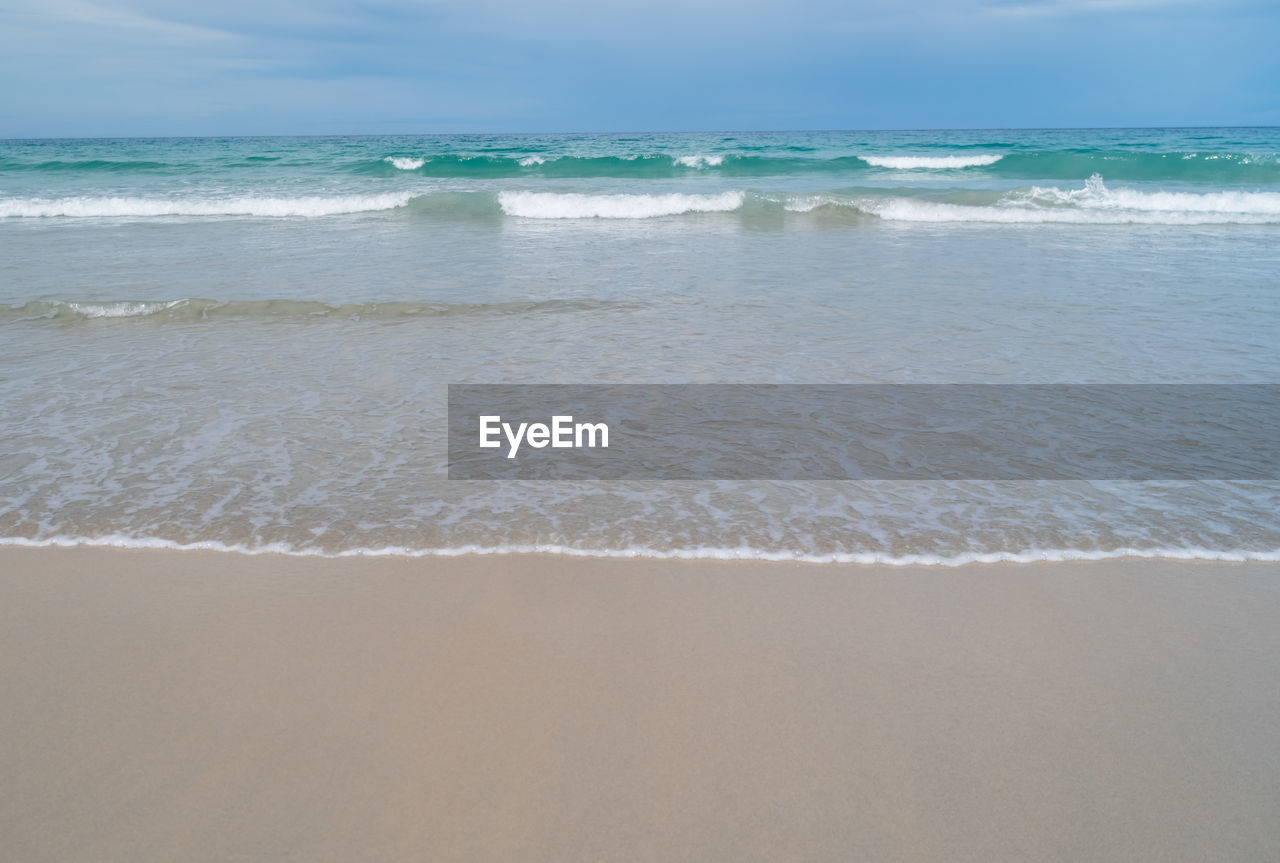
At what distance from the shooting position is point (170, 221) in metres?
18.5

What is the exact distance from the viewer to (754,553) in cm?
359

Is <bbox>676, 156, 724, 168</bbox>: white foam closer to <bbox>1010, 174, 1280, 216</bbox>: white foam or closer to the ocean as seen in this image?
<bbox>1010, 174, 1280, 216</bbox>: white foam

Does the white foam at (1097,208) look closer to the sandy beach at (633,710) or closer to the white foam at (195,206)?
the white foam at (195,206)

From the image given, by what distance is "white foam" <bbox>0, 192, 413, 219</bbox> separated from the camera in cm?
2067

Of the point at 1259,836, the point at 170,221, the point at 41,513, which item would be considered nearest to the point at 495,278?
the point at 41,513

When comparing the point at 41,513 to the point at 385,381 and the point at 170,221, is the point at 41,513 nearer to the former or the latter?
the point at 385,381

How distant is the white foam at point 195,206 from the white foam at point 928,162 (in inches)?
806

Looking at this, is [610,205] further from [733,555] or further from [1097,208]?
[733,555]

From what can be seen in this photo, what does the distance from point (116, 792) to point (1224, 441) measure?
5547 mm

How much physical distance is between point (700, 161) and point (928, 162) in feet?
30.3

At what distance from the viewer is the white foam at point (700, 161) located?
108 feet

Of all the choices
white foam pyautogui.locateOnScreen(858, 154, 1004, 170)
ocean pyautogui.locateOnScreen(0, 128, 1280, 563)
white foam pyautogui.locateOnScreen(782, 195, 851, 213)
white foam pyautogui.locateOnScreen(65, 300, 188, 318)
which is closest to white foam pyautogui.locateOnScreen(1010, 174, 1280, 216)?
ocean pyautogui.locateOnScreen(0, 128, 1280, 563)

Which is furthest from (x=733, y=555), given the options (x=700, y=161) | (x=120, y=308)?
(x=700, y=161)

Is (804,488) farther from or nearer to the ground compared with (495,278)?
nearer to the ground
